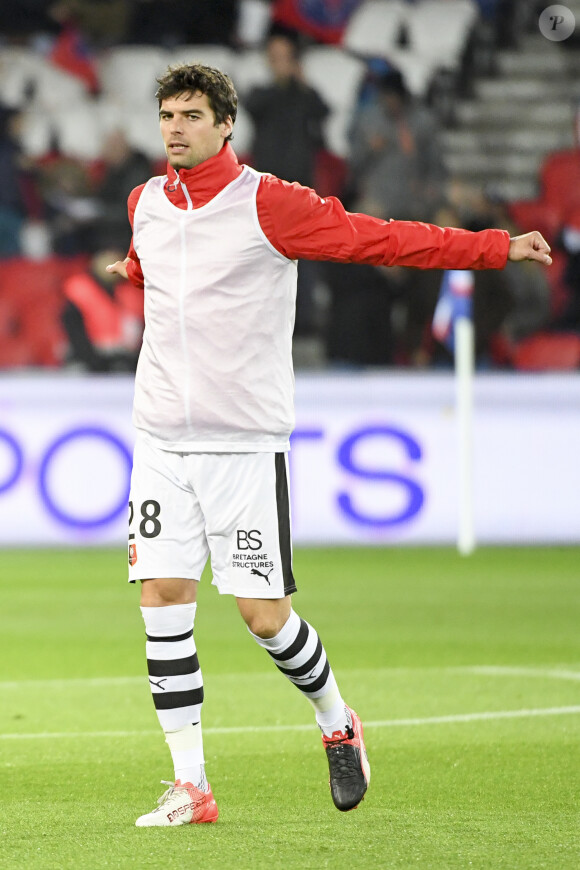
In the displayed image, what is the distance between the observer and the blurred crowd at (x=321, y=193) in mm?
14281

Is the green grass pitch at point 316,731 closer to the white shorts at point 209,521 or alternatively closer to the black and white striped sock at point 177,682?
the black and white striped sock at point 177,682

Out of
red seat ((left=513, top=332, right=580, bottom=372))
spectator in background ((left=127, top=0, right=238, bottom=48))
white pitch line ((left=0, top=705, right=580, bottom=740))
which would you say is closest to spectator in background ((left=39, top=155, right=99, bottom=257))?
spectator in background ((left=127, top=0, right=238, bottom=48))

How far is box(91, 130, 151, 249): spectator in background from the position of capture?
1559 cm

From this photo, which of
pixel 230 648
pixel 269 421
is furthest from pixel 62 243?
pixel 269 421

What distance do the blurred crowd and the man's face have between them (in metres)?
9.40

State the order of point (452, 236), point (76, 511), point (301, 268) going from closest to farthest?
A: point (452, 236) < point (76, 511) < point (301, 268)

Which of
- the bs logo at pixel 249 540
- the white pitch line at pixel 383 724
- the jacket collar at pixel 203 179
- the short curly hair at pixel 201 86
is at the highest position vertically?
the short curly hair at pixel 201 86

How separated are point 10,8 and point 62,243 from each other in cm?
408

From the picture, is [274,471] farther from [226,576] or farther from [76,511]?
[76,511]

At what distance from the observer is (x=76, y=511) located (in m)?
12.9

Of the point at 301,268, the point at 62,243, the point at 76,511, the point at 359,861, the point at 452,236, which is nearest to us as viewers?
the point at 359,861

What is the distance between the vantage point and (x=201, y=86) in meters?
4.63

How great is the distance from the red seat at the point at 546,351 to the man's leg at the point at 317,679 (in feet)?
32.5

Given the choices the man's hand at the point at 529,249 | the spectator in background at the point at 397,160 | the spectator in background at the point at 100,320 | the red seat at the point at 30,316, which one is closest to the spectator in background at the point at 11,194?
the red seat at the point at 30,316
